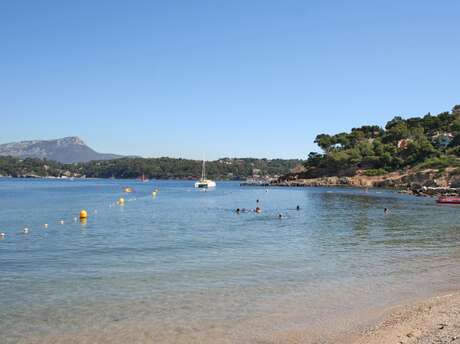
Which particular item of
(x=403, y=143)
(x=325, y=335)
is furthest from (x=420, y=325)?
(x=403, y=143)

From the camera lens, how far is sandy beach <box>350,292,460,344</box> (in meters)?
14.8

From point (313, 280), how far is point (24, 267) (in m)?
15.6

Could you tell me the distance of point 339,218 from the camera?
191ft

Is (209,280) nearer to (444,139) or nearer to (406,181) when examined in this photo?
(406,181)

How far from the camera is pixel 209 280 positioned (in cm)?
2380

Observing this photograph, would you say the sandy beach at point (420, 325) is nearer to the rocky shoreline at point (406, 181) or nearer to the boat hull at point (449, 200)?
the boat hull at point (449, 200)

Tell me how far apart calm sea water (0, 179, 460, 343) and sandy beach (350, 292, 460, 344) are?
1022 mm

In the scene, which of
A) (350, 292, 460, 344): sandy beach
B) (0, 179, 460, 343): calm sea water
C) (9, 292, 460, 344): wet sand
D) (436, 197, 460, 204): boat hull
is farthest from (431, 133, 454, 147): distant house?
(9, 292, 460, 344): wet sand

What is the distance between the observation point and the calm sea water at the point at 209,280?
16.8 m

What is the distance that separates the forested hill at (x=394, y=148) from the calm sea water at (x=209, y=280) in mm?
111812

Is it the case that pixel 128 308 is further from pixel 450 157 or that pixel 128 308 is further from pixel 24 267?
pixel 450 157

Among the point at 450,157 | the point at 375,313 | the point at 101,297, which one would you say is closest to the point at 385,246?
the point at 375,313

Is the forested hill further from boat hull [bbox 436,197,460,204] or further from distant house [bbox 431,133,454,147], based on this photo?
boat hull [bbox 436,197,460,204]

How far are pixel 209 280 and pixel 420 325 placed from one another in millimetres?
10446
